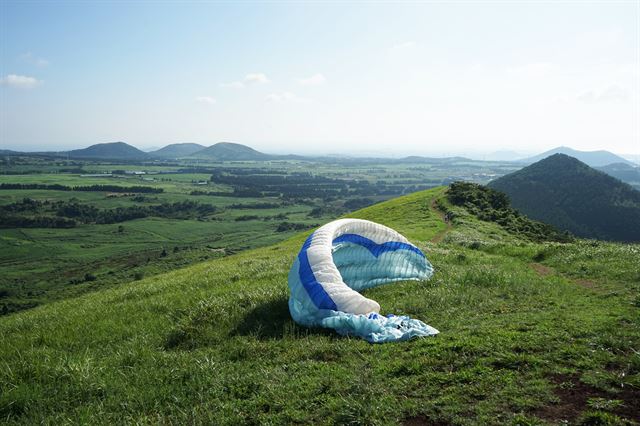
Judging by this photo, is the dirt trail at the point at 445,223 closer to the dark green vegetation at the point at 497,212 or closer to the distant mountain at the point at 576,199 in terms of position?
the dark green vegetation at the point at 497,212

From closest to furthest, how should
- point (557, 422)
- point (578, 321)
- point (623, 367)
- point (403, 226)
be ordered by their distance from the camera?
1. point (557, 422)
2. point (623, 367)
3. point (578, 321)
4. point (403, 226)

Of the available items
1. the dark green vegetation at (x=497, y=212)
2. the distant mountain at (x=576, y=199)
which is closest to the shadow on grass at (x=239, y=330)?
the dark green vegetation at (x=497, y=212)

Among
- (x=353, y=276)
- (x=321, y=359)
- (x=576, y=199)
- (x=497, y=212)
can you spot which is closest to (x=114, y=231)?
(x=497, y=212)

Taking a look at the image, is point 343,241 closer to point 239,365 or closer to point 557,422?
point 239,365

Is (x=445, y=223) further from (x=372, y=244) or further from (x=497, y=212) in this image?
(x=372, y=244)

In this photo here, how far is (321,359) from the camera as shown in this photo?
970cm

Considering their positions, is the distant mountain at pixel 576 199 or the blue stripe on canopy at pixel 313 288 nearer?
the blue stripe on canopy at pixel 313 288

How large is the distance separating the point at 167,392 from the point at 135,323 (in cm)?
614

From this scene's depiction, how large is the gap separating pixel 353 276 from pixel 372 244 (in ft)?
5.72

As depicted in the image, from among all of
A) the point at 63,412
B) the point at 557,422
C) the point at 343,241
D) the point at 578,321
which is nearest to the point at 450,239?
the point at 343,241

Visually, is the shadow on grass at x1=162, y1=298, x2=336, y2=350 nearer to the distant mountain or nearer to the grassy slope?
the grassy slope

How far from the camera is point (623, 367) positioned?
26.5 feet

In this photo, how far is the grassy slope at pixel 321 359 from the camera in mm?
7480

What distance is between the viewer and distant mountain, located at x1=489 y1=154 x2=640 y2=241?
8325 centimetres
